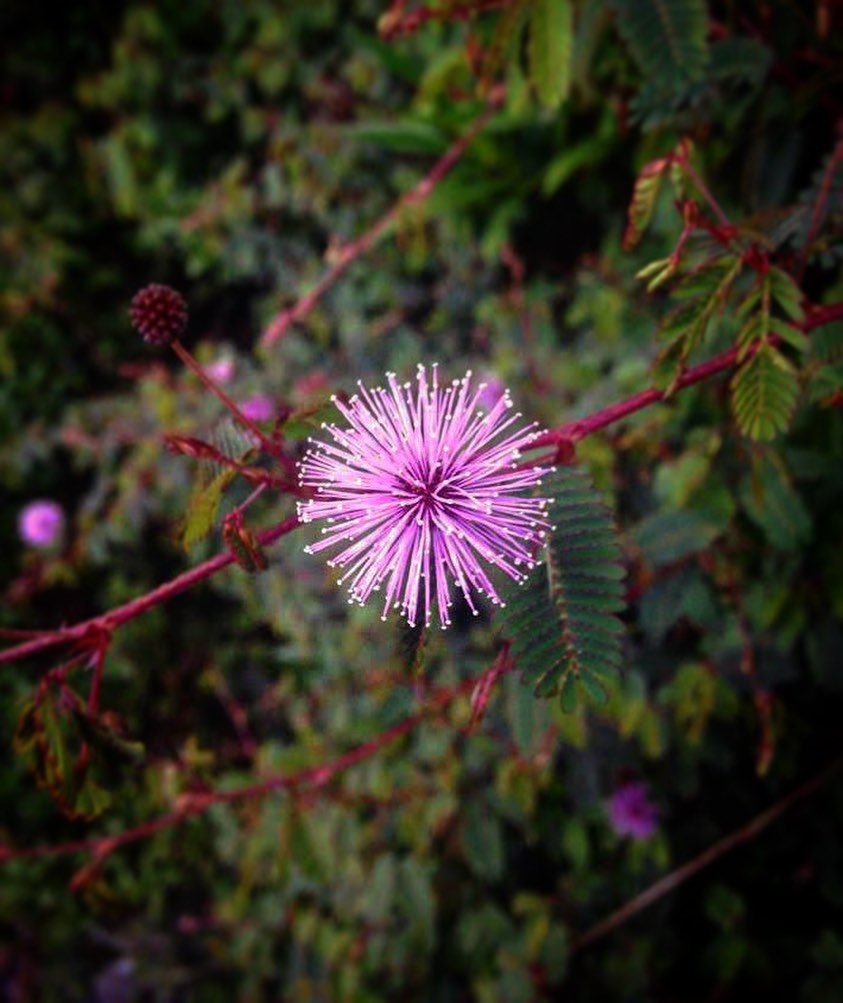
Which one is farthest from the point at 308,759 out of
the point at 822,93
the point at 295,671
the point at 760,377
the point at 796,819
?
the point at 822,93

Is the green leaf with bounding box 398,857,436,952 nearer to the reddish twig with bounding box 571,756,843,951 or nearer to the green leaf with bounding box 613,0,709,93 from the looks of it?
the reddish twig with bounding box 571,756,843,951

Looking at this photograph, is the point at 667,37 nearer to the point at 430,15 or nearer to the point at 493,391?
the point at 430,15

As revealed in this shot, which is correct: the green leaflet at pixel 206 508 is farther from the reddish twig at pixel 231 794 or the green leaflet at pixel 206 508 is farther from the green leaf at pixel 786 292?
the green leaf at pixel 786 292

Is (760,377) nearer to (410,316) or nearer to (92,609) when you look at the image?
(410,316)

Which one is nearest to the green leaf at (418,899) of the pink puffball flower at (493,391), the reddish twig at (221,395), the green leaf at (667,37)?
the pink puffball flower at (493,391)

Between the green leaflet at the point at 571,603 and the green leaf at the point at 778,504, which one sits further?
the green leaf at the point at 778,504

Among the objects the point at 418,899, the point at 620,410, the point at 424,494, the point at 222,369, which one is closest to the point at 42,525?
the point at 222,369

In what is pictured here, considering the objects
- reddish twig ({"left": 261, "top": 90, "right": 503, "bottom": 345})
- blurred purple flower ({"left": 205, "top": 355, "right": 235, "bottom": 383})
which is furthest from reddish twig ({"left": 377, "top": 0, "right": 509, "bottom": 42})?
blurred purple flower ({"left": 205, "top": 355, "right": 235, "bottom": 383})
